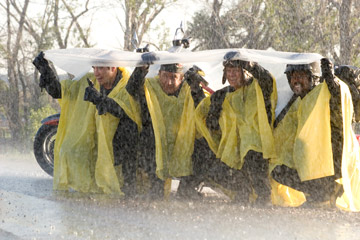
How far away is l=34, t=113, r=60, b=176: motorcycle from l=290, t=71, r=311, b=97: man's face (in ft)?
12.3

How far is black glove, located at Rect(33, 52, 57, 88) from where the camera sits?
7832 millimetres

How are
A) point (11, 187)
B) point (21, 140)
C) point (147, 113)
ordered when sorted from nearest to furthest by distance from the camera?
point (147, 113), point (11, 187), point (21, 140)

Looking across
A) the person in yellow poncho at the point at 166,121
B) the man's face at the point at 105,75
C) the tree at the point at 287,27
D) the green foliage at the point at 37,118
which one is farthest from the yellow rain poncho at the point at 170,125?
the green foliage at the point at 37,118

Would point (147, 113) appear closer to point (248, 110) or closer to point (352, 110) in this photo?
point (248, 110)

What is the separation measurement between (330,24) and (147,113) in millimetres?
8539

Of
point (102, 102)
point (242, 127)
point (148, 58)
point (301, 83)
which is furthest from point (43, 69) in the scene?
point (301, 83)

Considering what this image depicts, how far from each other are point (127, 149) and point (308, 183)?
1.98m

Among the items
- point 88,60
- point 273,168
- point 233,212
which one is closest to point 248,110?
point 273,168

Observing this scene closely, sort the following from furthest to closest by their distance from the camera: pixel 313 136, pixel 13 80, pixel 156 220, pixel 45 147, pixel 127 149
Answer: pixel 13 80
pixel 45 147
pixel 127 149
pixel 313 136
pixel 156 220

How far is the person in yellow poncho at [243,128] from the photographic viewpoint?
7.09 m

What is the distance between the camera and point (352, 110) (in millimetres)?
6762

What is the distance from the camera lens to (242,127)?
23.5ft

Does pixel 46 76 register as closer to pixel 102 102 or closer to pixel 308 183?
pixel 102 102

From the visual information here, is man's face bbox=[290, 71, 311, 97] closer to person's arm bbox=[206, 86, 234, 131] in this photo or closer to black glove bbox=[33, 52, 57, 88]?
person's arm bbox=[206, 86, 234, 131]
